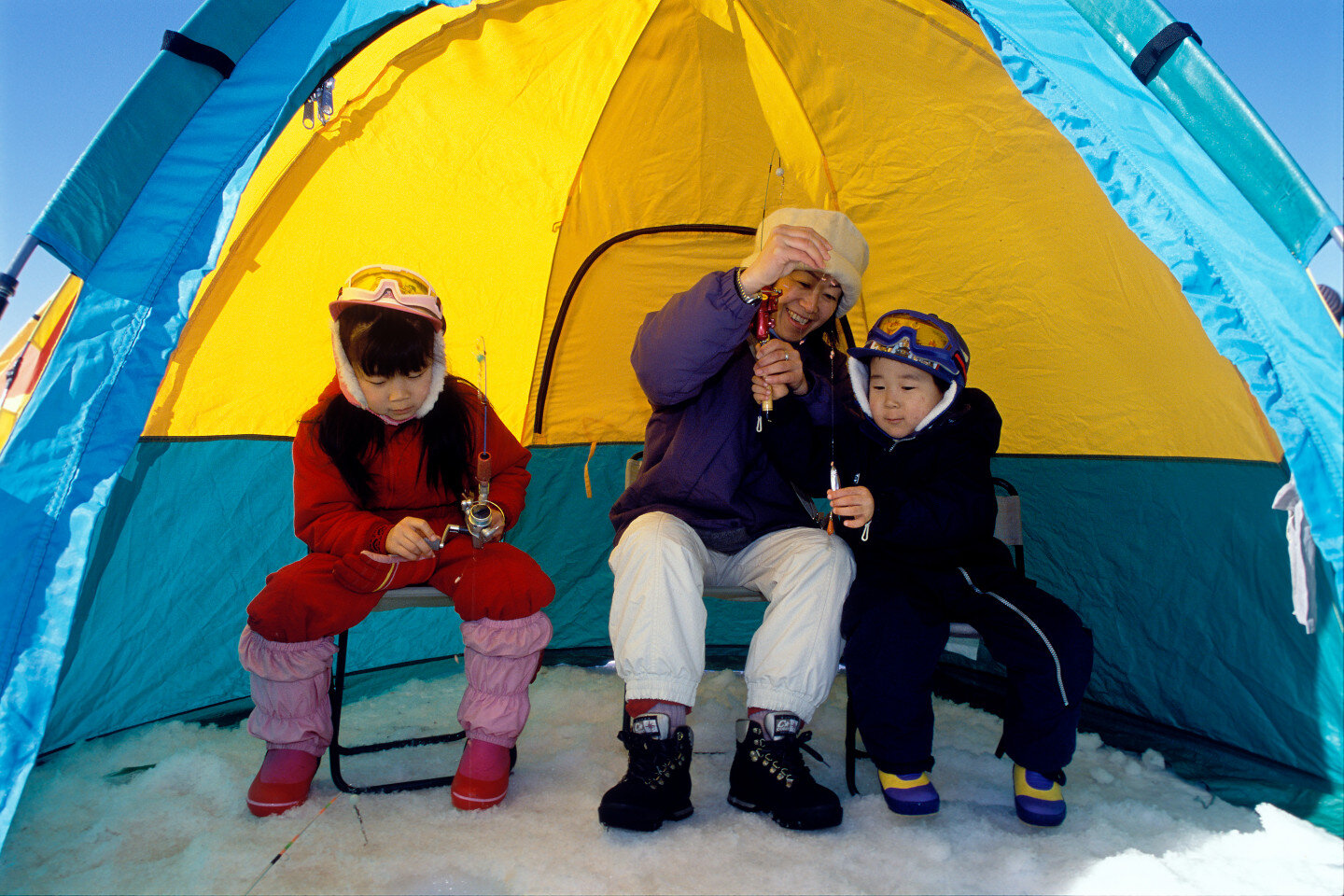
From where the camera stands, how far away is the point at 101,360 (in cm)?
163

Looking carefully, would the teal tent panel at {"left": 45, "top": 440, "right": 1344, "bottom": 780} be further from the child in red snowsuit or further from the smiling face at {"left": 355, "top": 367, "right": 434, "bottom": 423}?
the smiling face at {"left": 355, "top": 367, "right": 434, "bottom": 423}

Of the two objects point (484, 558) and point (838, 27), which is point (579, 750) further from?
point (838, 27)

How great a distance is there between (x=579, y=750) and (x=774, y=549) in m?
0.72

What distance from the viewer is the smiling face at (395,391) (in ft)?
6.98

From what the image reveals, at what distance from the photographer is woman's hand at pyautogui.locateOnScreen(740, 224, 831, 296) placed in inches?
76.2

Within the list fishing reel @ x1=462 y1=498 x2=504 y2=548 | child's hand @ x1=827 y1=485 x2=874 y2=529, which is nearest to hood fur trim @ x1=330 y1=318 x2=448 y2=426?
fishing reel @ x1=462 y1=498 x2=504 y2=548

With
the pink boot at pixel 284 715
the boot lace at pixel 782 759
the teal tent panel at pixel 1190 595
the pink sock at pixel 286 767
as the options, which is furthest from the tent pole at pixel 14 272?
the teal tent panel at pixel 1190 595

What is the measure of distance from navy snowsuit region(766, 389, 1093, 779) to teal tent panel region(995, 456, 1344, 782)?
0.46m

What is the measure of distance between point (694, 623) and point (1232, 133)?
52.6 inches

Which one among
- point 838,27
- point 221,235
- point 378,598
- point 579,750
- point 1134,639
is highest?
point 838,27

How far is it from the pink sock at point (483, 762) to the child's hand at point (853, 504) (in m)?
0.91

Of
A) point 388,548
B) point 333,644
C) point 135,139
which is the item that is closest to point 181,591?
point 333,644

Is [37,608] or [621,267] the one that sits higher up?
[621,267]

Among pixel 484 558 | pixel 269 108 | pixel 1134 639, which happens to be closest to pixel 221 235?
pixel 269 108
